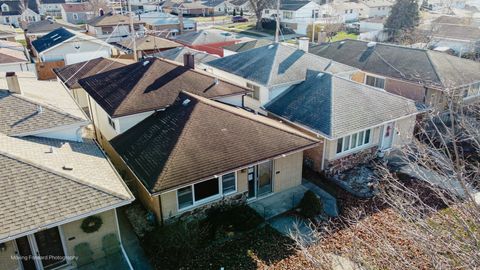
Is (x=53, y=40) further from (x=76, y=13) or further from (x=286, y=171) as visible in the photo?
(x=76, y=13)

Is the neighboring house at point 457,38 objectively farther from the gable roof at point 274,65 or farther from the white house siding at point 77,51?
the white house siding at point 77,51

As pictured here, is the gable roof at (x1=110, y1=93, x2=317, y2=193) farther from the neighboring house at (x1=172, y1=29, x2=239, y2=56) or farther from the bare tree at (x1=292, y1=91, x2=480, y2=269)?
the neighboring house at (x1=172, y1=29, x2=239, y2=56)

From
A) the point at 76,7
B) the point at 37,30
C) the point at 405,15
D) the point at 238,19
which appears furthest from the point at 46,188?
the point at 76,7

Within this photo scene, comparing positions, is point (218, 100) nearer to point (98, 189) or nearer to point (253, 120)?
point (253, 120)

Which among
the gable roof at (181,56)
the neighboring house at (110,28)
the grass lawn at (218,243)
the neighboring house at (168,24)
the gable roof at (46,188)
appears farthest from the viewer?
the neighboring house at (168,24)

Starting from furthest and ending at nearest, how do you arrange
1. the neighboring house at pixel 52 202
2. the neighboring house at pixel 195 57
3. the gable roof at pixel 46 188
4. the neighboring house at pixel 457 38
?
1. the neighboring house at pixel 457 38
2. the neighboring house at pixel 195 57
3. the neighboring house at pixel 52 202
4. the gable roof at pixel 46 188

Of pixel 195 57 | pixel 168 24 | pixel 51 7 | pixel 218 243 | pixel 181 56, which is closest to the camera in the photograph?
pixel 218 243

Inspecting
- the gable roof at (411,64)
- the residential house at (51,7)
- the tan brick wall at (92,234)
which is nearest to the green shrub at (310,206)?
the tan brick wall at (92,234)
